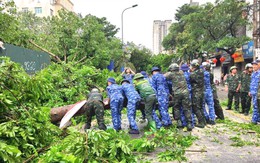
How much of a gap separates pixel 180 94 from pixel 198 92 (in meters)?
0.65

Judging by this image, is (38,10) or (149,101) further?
(38,10)

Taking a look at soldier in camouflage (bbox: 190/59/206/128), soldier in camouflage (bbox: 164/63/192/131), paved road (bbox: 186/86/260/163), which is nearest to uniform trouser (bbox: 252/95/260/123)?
paved road (bbox: 186/86/260/163)

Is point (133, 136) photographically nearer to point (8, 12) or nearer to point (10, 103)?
point (10, 103)

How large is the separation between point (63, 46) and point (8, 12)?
6039mm

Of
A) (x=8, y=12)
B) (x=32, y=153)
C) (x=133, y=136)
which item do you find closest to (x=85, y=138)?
(x=32, y=153)

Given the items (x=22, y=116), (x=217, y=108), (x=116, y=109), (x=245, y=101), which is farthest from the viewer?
(x=245, y=101)

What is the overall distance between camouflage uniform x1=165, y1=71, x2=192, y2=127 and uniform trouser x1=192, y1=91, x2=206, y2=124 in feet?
1.14

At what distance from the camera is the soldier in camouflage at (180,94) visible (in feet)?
23.6

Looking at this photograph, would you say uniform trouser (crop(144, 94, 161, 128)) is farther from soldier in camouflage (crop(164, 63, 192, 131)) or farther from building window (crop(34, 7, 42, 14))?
building window (crop(34, 7, 42, 14))

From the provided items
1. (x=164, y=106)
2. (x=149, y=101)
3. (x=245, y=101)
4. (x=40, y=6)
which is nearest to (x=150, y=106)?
(x=149, y=101)

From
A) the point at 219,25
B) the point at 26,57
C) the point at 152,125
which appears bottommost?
the point at 152,125

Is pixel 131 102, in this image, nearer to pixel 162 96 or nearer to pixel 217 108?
pixel 162 96

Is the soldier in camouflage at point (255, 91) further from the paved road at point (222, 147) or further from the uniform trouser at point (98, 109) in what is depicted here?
the uniform trouser at point (98, 109)

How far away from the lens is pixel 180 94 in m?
7.25
